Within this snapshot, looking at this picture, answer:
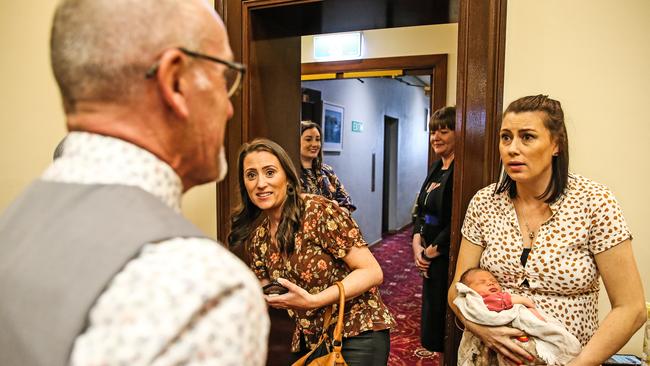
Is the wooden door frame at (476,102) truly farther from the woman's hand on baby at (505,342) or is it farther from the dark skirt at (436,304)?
the dark skirt at (436,304)

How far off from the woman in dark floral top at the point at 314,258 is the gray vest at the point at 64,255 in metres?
1.06

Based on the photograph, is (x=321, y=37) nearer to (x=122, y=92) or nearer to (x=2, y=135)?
(x=2, y=135)

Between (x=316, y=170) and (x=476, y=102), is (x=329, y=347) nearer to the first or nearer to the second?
(x=476, y=102)

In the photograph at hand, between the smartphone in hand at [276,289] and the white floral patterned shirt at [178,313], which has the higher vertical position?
the white floral patterned shirt at [178,313]

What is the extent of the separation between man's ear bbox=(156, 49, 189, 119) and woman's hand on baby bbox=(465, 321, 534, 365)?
1214 mm

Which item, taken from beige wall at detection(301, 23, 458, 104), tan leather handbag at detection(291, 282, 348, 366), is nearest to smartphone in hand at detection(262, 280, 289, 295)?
tan leather handbag at detection(291, 282, 348, 366)

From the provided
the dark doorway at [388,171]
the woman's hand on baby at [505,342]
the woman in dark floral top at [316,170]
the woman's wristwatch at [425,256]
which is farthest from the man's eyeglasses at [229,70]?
the dark doorway at [388,171]

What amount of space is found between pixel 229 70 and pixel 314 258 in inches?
43.1

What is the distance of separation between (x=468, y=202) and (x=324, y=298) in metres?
0.67

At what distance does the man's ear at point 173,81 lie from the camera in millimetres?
586

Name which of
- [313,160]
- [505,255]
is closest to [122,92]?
[505,255]

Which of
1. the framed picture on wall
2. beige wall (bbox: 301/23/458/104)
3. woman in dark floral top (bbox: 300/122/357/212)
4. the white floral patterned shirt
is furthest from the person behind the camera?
the framed picture on wall

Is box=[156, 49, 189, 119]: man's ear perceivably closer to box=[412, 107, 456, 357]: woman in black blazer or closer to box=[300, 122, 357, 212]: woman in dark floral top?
box=[412, 107, 456, 357]: woman in black blazer

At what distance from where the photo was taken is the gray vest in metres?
0.50
